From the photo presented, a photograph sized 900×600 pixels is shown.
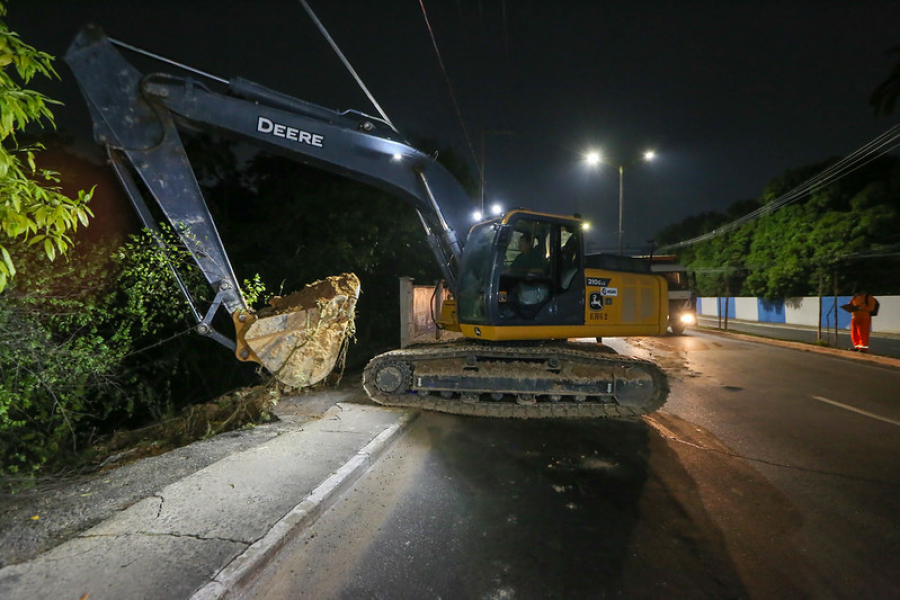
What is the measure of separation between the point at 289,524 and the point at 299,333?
2.44m

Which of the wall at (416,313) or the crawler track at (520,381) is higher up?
the wall at (416,313)

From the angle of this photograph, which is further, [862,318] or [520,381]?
[862,318]

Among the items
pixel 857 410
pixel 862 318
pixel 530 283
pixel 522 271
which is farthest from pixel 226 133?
pixel 862 318

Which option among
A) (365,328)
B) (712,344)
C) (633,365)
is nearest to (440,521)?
(633,365)

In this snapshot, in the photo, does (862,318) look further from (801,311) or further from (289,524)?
(801,311)

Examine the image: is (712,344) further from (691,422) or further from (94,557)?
(94,557)

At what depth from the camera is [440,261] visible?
7.11 m

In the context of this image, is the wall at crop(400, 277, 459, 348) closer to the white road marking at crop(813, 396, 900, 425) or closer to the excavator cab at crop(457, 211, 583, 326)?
the excavator cab at crop(457, 211, 583, 326)

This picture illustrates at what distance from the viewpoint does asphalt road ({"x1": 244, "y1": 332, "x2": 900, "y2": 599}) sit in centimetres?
271

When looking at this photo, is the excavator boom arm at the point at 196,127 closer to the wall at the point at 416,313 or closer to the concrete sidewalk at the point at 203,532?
the concrete sidewalk at the point at 203,532

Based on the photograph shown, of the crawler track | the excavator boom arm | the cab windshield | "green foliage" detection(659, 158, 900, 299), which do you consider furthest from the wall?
"green foliage" detection(659, 158, 900, 299)

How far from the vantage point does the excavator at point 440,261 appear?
15.6 ft

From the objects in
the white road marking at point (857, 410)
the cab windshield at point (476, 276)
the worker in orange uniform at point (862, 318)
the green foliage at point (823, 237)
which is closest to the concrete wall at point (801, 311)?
the green foliage at point (823, 237)

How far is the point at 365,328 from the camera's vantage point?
12977 millimetres
